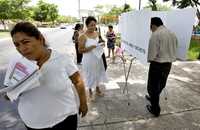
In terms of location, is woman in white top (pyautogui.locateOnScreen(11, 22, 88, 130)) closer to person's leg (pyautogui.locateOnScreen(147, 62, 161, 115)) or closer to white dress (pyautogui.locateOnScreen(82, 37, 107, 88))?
person's leg (pyautogui.locateOnScreen(147, 62, 161, 115))

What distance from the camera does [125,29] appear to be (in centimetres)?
536

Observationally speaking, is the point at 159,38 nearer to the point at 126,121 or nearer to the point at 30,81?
Answer: the point at 126,121

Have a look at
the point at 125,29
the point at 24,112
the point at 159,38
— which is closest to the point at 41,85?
the point at 24,112

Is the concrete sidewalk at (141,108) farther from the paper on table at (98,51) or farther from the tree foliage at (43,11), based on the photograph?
the tree foliage at (43,11)

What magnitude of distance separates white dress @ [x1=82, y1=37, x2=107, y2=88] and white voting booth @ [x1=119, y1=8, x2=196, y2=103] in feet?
2.32

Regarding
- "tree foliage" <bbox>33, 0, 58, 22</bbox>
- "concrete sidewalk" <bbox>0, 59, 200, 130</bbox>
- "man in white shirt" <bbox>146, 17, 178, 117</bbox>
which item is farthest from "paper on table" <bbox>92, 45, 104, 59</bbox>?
"tree foliage" <bbox>33, 0, 58, 22</bbox>

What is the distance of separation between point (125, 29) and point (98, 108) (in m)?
1.72

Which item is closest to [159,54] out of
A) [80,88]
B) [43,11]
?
[80,88]

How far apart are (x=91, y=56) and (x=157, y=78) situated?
4.70 feet

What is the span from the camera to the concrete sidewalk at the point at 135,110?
14.0ft

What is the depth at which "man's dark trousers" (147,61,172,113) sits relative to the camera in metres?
4.45

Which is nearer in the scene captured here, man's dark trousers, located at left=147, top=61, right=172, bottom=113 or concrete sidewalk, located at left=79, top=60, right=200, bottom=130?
concrete sidewalk, located at left=79, top=60, right=200, bottom=130

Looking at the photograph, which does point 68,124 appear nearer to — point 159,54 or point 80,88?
point 80,88

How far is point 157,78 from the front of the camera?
4.50m
